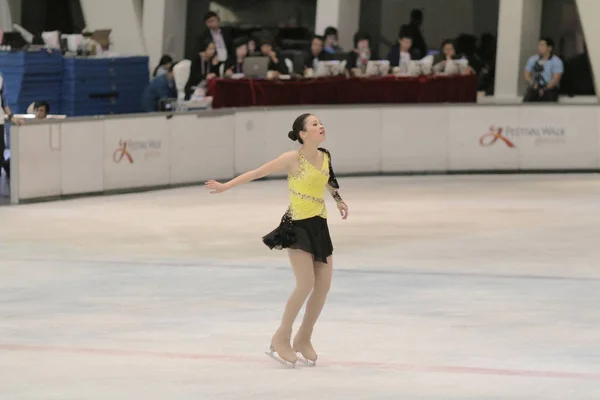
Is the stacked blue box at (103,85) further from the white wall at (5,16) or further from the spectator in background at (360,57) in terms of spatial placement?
the white wall at (5,16)

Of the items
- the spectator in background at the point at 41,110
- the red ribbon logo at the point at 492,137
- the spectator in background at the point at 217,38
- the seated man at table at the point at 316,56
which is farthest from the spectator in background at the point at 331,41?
the spectator in background at the point at 41,110

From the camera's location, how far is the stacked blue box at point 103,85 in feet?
86.6

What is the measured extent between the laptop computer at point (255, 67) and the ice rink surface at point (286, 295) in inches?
131

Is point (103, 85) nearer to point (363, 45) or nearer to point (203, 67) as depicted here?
point (203, 67)

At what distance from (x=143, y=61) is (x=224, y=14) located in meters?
5.90

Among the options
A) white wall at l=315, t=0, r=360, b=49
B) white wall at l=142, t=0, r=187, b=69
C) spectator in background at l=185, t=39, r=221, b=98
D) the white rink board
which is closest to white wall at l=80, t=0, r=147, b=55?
white wall at l=142, t=0, r=187, b=69

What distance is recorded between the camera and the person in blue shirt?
23922 millimetres

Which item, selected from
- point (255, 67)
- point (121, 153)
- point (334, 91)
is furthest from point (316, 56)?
point (121, 153)

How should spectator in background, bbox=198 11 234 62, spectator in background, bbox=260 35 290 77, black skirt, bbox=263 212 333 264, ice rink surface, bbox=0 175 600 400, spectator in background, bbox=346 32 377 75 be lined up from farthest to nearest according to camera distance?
spectator in background, bbox=198 11 234 62
spectator in background, bbox=346 32 377 75
spectator in background, bbox=260 35 290 77
black skirt, bbox=263 212 333 264
ice rink surface, bbox=0 175 600 400

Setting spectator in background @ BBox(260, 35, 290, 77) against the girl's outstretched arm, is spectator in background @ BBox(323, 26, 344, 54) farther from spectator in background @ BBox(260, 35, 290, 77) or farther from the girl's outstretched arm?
the girl's outstretched arm

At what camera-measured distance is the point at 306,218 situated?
929 centimetres

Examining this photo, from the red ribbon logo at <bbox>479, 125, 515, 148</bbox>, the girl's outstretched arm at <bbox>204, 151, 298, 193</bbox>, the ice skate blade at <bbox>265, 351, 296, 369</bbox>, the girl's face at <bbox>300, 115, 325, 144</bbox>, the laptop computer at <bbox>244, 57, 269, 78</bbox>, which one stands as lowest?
the ice skate blade at <bbox>265, 351, 296, 369</bbox>

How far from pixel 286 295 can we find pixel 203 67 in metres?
12.2

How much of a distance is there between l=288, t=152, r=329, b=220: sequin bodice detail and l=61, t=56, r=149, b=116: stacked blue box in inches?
691
